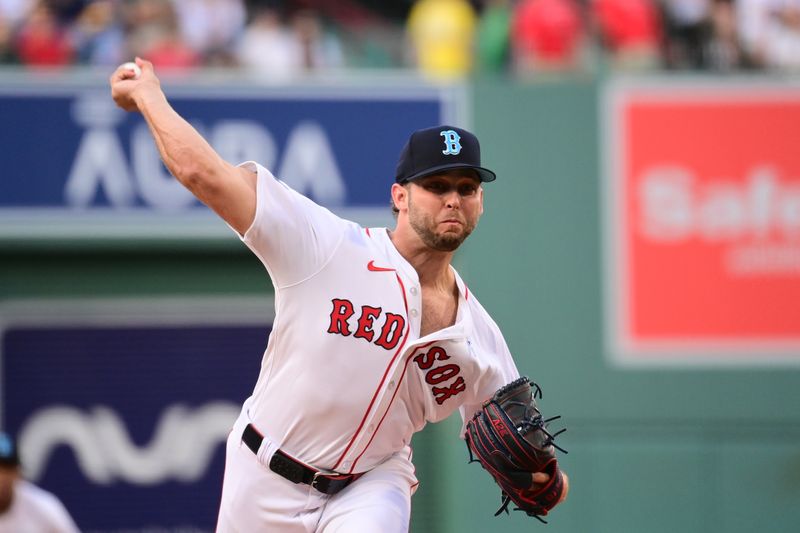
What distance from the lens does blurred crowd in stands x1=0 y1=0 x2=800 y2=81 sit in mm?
9773

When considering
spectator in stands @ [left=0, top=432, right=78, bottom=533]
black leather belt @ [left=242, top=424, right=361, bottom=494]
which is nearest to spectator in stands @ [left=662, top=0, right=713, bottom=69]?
spectator in stands @ [left=0, top=432, right=78, bottom=533]

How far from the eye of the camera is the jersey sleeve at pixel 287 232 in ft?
13.5

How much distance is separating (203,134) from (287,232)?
545 cm

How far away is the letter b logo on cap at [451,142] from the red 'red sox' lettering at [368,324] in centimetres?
57

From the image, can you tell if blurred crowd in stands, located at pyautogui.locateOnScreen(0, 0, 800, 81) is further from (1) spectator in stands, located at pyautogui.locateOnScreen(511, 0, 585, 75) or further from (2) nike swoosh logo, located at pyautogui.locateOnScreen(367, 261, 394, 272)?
(2) nike swoosh logo, located at pyautogui.locateOnScreen(367, 261, 394, 272)

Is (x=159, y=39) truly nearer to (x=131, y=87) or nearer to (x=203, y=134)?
(x=203, y=134)

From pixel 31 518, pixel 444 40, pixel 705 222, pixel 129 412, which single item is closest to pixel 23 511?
pixel 31 518

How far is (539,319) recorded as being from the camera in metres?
9.67

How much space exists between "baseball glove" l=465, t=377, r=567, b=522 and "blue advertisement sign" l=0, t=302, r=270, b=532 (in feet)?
17.4

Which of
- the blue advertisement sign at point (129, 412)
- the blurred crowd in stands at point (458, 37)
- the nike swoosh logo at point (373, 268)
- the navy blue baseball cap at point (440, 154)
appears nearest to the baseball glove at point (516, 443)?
the nike swoosh logo at point (373, 268)

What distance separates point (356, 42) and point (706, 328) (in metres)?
3.73

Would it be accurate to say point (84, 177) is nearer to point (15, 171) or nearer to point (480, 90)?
point (15, 171)

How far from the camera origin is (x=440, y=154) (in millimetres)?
4320

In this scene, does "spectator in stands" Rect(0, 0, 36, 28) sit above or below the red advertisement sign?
above
